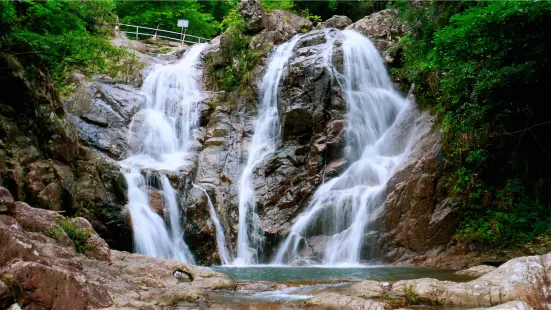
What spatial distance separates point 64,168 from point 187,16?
21.2 metres

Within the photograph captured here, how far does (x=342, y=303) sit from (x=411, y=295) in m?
1.13

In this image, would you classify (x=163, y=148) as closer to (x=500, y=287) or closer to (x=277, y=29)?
(x=277, y=29)

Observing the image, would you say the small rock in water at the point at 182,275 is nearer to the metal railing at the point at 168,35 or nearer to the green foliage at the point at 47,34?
the green foliage at the point at 47,34

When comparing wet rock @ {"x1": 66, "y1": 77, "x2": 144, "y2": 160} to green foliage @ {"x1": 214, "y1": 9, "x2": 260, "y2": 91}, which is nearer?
wet rock @ {"x1": 66, "y1": 77, "x2": 144, "y2": 160}

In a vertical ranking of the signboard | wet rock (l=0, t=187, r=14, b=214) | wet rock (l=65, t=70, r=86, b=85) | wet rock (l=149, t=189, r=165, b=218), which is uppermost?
the signboard

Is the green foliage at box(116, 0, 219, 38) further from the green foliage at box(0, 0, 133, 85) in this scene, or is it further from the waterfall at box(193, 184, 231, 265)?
the waterfall at box(193, 184, 231, 265)

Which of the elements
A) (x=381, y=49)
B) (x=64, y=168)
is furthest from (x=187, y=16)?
(x=64, y=168)

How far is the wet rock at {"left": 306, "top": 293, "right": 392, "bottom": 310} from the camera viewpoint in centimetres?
590

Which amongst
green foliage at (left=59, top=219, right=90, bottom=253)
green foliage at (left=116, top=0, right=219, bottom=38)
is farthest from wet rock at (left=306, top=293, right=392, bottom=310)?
green foliage at (left=116, top=0, right=219, bottom=38)

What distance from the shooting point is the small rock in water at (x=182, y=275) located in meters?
7.66

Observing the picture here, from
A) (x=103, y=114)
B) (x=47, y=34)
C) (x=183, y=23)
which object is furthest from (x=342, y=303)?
(x=183, y=23)

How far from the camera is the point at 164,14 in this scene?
2962 centimetres

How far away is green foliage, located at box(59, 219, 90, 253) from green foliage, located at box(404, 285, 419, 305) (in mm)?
5064

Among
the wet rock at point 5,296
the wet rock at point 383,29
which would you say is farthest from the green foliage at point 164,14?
the wet rock at point 5,296
